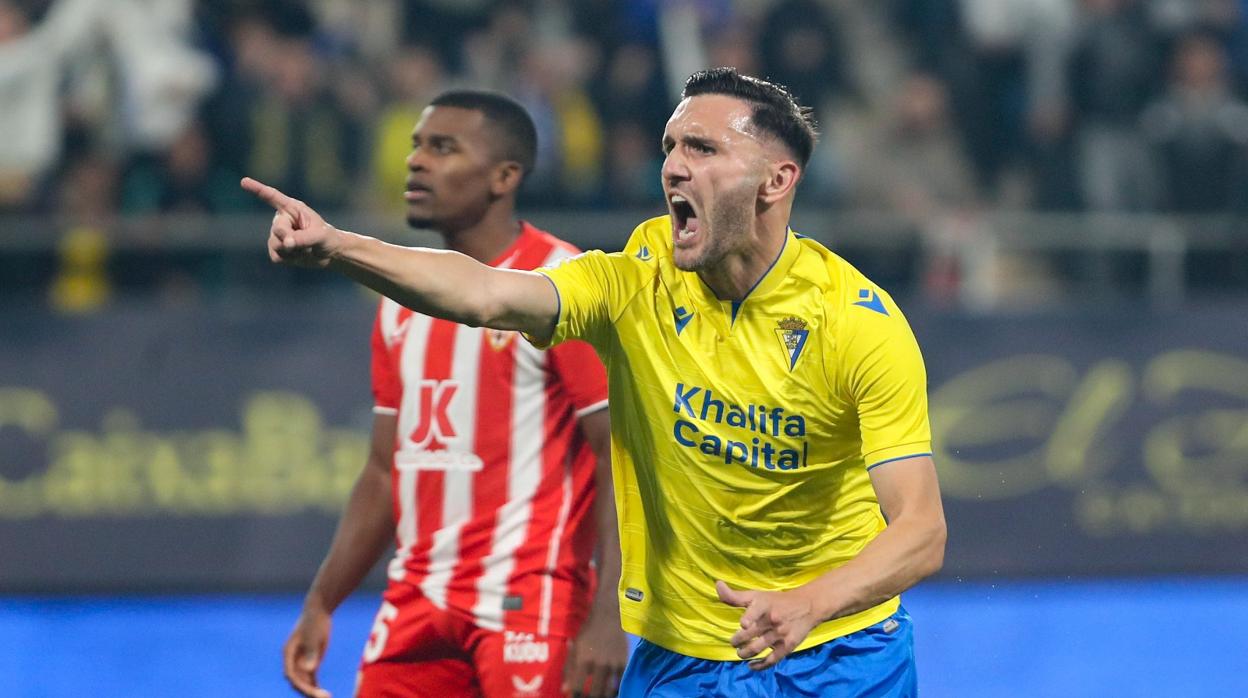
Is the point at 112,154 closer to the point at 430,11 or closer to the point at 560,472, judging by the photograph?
the point at 430,11

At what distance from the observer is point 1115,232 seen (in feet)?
35.1

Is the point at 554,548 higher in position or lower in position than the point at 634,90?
lower

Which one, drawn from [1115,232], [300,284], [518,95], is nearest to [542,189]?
[518,95]

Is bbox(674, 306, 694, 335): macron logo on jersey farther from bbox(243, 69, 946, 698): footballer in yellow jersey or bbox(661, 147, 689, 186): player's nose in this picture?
bbox(661, 147, 689, 186): player's nose

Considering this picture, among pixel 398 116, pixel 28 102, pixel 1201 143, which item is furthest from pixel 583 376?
pixel 1201 143

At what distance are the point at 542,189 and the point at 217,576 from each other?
3.00m

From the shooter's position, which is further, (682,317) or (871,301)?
(682,317)

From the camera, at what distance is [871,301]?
400 cm

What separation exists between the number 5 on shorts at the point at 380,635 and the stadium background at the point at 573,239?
429 centimetres

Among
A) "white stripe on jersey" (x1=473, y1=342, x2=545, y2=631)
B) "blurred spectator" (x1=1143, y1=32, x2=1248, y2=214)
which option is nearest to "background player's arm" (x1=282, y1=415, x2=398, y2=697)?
"white stripe on jersey" (x1=473, y1=342, x2=545, y2=631)

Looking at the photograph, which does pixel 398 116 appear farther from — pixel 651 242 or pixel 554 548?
pixel 651 242

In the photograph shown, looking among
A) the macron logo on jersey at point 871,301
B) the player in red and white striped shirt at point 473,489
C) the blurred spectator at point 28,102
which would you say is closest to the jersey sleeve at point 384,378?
the player in red and white striped shirt at point 473,489

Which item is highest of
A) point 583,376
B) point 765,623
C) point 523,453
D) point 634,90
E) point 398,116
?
point 634,90

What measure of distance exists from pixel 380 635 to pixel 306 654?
0.92ft
